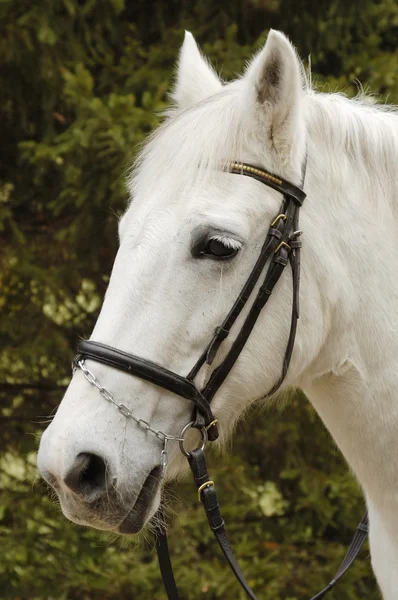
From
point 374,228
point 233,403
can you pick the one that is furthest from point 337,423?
point 374,228

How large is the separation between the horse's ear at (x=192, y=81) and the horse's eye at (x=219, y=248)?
2.16 ft

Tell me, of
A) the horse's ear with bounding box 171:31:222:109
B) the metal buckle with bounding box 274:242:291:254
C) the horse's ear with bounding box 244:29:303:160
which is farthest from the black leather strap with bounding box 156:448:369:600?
the horse's ear with bounding box 171:31:222:109

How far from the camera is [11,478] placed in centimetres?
485

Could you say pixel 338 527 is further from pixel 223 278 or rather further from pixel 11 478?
pixel 223 278

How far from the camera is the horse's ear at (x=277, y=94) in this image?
192 cm

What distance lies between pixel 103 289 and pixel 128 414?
3.17m

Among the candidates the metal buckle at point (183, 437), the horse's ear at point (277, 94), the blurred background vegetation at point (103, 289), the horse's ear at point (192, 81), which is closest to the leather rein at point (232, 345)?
the metal buckle at point (183, 437)

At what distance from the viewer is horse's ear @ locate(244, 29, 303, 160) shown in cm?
192

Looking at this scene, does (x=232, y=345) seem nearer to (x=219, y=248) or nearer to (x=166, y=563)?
(x=219, y=248)

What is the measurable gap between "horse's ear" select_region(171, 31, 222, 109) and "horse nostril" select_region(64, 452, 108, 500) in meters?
1.21

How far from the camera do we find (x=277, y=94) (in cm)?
197

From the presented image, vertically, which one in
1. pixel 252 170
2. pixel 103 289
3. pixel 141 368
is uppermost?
pixel 252 170

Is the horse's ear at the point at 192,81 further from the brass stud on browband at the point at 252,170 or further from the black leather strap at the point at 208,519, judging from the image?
the black leather strap at the point at 208,519

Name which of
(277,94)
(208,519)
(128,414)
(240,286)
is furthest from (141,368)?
(277,94)
